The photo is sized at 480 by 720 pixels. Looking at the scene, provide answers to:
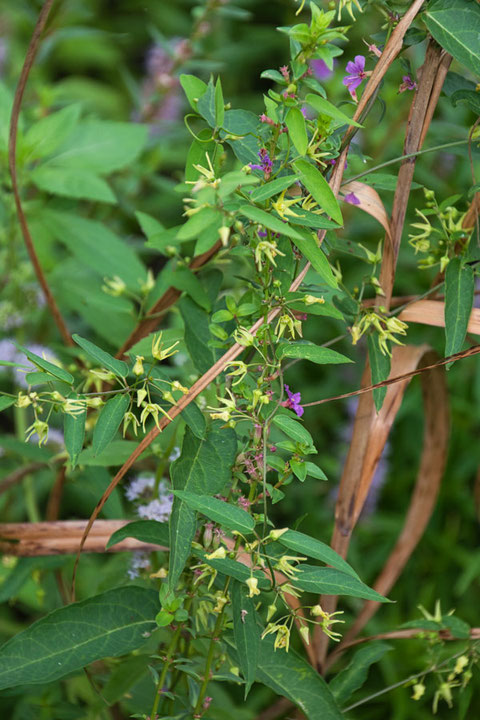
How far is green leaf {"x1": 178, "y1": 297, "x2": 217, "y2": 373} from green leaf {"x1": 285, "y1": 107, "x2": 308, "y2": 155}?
23cm

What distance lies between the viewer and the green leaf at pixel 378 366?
65 cm

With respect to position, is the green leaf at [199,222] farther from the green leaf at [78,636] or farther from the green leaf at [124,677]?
the green leaf at [124,677]

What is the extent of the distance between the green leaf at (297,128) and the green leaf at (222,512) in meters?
0.24

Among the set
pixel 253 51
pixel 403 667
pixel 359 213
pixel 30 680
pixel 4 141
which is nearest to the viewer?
pixel 30 680

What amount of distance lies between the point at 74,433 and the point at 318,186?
24cm

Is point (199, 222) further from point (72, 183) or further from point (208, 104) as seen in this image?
point (72, 183)

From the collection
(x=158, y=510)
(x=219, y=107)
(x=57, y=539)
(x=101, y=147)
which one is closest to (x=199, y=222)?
(x=219, y=107)

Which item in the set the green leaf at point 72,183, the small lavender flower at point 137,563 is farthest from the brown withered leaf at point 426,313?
the green leaf at point 72,183

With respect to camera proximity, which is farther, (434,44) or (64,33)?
(64,33)

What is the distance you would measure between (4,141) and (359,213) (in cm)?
82

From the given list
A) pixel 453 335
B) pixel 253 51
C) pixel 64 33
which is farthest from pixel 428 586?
pixel 253 51

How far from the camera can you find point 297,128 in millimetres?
507

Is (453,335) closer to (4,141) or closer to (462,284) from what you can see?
(462,284)

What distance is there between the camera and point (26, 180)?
3.69ft
